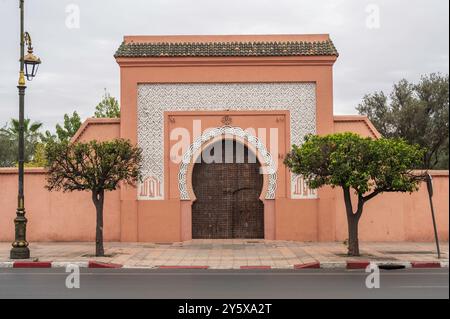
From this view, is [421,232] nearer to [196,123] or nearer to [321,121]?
[321,121]

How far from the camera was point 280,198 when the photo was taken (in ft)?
63.8

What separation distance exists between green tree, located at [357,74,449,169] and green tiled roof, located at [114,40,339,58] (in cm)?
1209

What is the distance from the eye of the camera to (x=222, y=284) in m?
11.2

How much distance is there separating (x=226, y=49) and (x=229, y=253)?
6.65 m

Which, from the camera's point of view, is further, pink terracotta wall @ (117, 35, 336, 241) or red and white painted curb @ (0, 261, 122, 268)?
pink terracotta wall @ (117, 35, 336, 241)

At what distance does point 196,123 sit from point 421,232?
25.3ft

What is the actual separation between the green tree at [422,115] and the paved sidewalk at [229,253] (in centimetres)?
1274

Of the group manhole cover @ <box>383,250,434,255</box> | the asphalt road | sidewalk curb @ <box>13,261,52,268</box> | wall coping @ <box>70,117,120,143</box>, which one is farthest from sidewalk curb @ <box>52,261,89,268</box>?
manhole cover @ <box>383,250,434,255</box>

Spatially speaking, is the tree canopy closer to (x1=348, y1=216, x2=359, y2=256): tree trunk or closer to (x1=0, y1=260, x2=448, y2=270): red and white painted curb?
(x1=0, y1=260, x2=448, y2=270): red and white painted curb

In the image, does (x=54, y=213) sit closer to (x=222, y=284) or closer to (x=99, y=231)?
(x=99, y=231)

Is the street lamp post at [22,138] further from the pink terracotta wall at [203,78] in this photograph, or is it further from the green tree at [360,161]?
the green tree at [360,161]

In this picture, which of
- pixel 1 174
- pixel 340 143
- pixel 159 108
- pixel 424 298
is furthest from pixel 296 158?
pixel 1 174

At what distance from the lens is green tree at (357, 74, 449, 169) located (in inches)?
1181

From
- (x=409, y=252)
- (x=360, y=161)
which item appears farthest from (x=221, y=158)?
(x=409, y=252)
